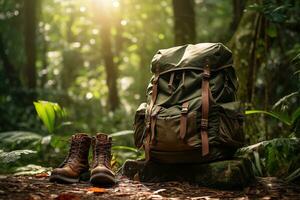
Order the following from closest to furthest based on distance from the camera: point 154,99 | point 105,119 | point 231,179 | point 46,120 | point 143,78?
point 231,179 < point 154,99 < point 46,120 < point 105,119 < point 143,78

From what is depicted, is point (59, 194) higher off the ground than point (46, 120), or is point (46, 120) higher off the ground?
point (46, 120)

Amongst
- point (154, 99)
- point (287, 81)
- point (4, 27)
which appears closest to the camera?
point (154, 99)

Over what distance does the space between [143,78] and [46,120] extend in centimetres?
1076

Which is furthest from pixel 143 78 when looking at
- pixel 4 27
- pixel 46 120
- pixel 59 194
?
pixel 59 194

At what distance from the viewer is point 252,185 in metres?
3.91

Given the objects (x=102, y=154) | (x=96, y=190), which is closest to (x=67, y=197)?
(x=96, y=190)

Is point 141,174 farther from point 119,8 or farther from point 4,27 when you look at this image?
point 4,27

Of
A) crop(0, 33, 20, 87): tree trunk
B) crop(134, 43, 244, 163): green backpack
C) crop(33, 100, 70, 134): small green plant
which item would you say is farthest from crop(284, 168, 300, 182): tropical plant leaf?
crop(0, 33, 20, 87): tree trunk

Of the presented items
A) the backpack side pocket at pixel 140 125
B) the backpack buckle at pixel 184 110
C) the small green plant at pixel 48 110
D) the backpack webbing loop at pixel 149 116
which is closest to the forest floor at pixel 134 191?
the backpack webbing loop at pixel 149 116

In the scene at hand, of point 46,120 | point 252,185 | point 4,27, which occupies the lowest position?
point 252,185

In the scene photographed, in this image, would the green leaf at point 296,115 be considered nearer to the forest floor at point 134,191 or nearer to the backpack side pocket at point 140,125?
the forest floor at point 134,191

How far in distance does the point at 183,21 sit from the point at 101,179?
4.39m

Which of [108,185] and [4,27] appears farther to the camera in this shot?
[4,27]

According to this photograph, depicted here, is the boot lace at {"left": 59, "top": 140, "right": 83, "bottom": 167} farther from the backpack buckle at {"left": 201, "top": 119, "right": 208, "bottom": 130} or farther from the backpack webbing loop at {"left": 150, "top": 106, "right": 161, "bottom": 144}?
the backpack buckle at {"left": 201, "top": 119, "right": 208, "bottom": 130}
